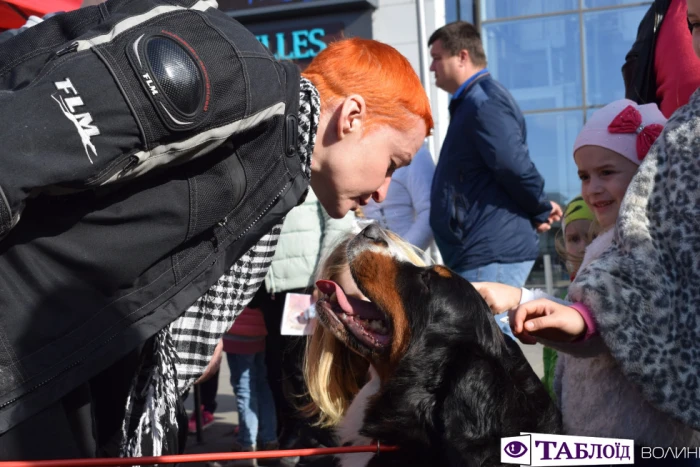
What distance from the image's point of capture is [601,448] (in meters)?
2.15

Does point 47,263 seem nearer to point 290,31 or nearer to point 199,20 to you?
point 199,20

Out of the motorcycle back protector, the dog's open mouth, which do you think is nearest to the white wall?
the dog's open mouth

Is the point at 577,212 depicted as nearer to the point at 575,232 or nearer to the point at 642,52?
the point at 575,232

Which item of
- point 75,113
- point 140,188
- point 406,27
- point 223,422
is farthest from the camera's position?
point 406,27

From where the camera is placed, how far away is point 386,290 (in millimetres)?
2779

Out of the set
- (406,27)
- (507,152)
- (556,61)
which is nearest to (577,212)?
(507,152)

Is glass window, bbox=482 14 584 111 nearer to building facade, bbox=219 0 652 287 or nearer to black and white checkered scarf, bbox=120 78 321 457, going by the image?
building facade, bbox=219 0 652 287

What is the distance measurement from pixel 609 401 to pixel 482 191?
2.64m

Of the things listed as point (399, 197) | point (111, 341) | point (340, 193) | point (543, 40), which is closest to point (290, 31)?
point (543, 40)

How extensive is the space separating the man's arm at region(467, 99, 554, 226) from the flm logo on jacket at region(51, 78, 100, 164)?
11.6 ft

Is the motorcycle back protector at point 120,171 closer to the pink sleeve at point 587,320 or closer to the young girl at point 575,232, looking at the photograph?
the pink sleeve at point 587,320

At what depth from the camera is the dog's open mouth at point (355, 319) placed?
2.69 m

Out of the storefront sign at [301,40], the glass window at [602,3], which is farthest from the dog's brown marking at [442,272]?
the glass window at [602,3]

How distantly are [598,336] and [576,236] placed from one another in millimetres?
2100
